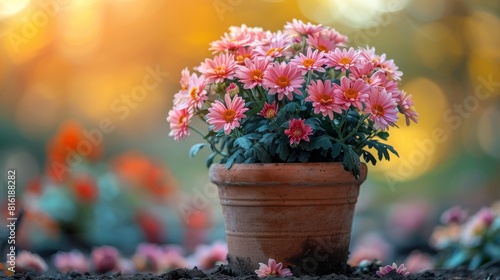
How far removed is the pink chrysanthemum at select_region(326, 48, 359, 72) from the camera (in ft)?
6.65

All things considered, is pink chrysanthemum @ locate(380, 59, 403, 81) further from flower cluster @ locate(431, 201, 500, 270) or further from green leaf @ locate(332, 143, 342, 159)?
flower cluster @ locate(431, 201, 500, 270)

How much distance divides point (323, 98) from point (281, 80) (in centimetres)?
13

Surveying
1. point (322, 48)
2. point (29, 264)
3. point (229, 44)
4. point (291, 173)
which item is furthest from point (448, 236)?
point (29, 264)

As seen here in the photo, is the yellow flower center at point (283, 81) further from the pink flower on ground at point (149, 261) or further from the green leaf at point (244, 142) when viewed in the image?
the pink flower on ground at point (149, 261)

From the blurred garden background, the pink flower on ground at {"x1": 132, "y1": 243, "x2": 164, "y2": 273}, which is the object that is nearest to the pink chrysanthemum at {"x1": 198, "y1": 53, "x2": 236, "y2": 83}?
the pink flower on ground at {"x1": 132, "y1": 243, "x2": 164, "y2": 273}

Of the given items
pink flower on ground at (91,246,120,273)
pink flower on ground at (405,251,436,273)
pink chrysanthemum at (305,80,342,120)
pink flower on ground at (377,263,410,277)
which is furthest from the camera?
pink flower on ground at (405,251,436,273)

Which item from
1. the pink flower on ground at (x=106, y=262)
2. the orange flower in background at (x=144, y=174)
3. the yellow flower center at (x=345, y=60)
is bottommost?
the pink flower on ground at (x=106, y=262)

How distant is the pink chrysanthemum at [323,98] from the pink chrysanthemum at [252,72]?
0.48 ft

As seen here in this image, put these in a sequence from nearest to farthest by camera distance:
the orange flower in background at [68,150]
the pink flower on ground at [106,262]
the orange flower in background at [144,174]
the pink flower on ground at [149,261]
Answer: the pink flower on ground at [106,262], the pink flower on ground at [149,261], the orange flower in background at [68,150], the orange flower in background at [144,174]

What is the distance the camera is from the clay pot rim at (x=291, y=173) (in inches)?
79.1

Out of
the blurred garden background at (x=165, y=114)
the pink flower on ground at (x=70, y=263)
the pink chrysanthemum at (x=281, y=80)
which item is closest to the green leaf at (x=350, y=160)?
the pink chrysanthemum at (x=281, y=80)

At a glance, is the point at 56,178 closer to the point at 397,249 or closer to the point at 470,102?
the point at 397,249

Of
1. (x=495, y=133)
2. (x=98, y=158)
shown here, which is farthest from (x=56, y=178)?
(x=495, y=133)

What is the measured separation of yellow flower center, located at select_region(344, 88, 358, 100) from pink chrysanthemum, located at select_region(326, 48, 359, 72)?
0.08m
